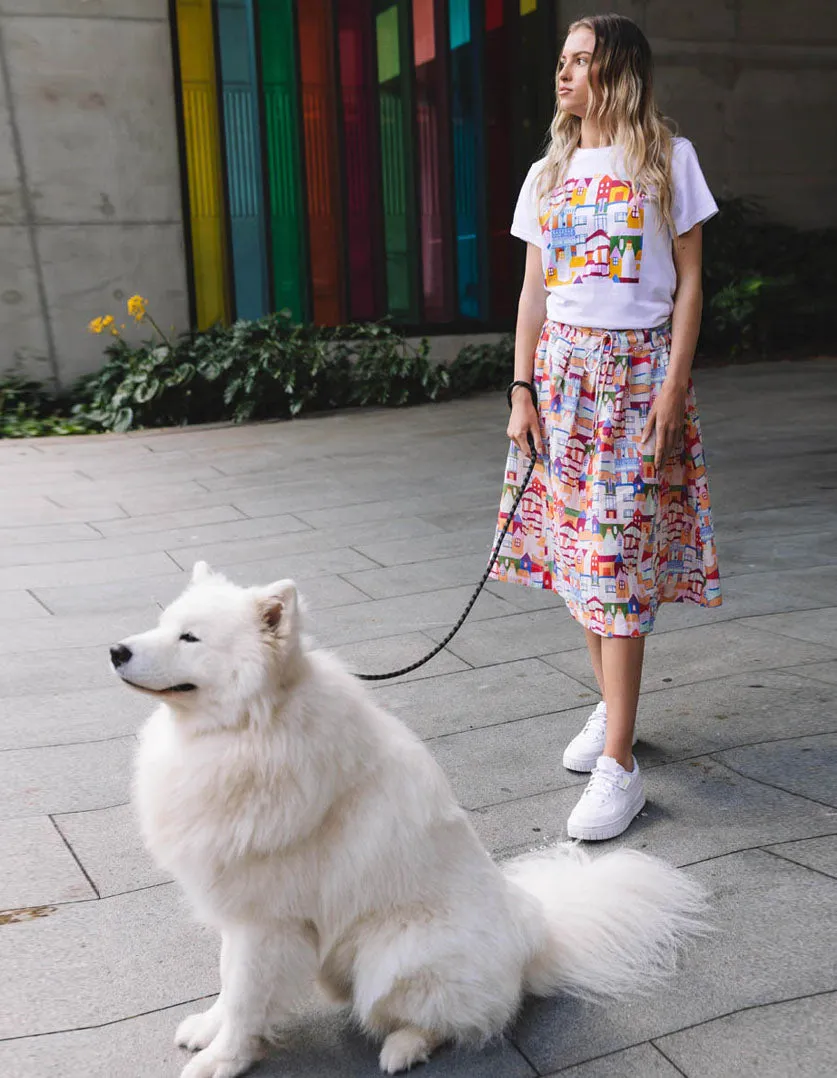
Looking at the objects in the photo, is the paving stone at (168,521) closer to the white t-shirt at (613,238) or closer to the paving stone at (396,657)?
the paving stone at (396,657)

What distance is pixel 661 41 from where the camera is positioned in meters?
12.6

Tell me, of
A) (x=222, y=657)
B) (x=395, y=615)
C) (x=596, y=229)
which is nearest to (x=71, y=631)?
(x=395, y=615)

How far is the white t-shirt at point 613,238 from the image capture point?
3.04 m

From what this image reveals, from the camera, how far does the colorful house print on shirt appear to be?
3029mm

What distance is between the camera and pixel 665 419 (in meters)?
3.07

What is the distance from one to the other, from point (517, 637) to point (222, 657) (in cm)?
272

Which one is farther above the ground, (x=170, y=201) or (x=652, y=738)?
(x=170, y=201)

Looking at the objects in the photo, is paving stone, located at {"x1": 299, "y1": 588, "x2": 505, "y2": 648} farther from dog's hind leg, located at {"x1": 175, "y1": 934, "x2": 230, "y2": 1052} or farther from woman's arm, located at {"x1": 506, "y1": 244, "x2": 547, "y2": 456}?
Result: dog's hind leg, located at {"x1": 175, "y1": 934, "x2": 230, "y2": 1052}

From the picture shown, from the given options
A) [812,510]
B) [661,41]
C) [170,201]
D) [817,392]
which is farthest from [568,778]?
[661,41]

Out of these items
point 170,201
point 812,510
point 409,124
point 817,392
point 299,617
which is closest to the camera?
point 299,617

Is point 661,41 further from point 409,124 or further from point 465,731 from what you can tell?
point 465,731

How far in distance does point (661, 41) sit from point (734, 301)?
305 cm

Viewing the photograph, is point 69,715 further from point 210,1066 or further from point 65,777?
point 210,1066

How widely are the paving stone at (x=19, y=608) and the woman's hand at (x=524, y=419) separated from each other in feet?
9.12
